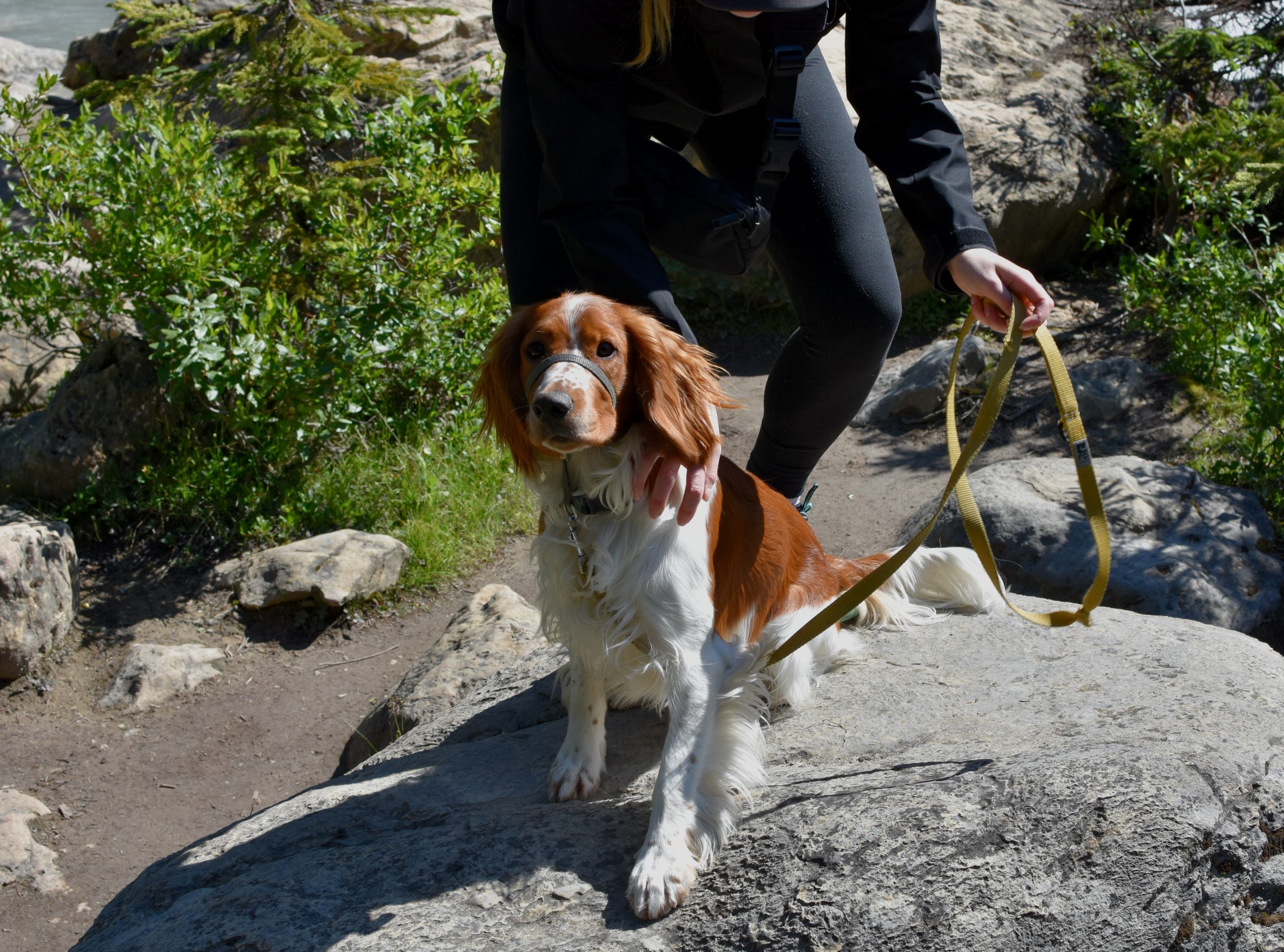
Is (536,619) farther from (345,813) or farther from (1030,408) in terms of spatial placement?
(1030,408)

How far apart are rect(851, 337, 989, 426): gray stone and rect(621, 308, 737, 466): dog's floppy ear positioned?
3768 mm

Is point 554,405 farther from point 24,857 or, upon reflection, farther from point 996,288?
point 24,857

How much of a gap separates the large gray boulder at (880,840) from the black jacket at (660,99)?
103cm

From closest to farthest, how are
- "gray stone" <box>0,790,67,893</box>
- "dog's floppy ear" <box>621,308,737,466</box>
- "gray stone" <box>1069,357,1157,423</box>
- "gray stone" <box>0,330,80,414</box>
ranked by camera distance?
"dog's floppy ear" <box>621,308,737,466</box>
"gray stone" <box>0,790,67,893</box>
"gray stone" <box>1069,357,1157,423</box>
"gray stone" <box>0,330,80,414</box>

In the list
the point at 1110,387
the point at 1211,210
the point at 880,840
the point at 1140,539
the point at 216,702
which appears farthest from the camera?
the point at 1211,210

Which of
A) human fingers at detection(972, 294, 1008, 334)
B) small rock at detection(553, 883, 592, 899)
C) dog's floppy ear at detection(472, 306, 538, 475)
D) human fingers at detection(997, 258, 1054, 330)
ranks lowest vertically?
small rock at detection(553, 883, 592, 899)

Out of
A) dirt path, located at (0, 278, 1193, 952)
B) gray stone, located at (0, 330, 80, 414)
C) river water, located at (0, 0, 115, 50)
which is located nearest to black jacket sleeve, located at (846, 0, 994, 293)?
dirt path, located at (0, 278, 1193, 952)

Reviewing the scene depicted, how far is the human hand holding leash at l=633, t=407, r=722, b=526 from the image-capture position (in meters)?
2.12

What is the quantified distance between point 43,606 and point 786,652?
3588 mm

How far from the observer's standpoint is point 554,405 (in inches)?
77.2

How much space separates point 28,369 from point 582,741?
5.13 m

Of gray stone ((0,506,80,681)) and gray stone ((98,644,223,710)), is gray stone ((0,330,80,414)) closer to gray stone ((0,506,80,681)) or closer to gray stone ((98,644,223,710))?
gray stone ((0,506,80,681))

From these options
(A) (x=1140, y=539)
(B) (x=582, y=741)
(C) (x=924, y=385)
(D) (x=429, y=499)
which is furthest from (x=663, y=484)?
(C) (x=924, y=385)

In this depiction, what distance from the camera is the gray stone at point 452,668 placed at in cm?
364
